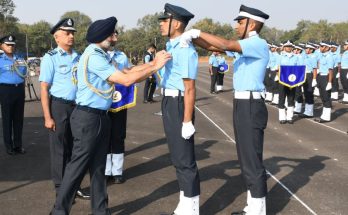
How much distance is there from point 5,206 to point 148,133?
4.76 meters

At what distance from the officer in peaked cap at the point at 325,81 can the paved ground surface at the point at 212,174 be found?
2.91 ft

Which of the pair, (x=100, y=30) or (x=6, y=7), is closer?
(x=100, y=30)

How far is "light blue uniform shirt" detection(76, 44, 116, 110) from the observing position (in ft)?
11.9

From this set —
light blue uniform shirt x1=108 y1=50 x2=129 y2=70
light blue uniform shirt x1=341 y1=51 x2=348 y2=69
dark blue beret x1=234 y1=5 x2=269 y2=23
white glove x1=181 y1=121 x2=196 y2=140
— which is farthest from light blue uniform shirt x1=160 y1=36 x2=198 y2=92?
light blue uniform shirt x1=341 y1=51 x2=348 y2=69

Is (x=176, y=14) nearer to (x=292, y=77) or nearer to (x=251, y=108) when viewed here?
(x=251, y=108)

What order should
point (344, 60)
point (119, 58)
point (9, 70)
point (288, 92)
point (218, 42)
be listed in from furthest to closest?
point (344, 60)
point (288, 92)
point (9, 70)
point (119, 58)
point (218, 42)

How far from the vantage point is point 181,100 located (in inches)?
157

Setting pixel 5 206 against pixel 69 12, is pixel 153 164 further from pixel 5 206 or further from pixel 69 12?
pixel 69 12

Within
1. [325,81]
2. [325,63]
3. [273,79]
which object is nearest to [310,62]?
[325,63]

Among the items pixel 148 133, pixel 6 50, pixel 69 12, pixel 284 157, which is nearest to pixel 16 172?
pixel 6 50

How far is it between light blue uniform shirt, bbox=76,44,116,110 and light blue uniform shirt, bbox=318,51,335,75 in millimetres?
9157

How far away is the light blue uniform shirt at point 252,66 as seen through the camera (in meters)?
3.95

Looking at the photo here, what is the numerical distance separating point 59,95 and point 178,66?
1.65 m

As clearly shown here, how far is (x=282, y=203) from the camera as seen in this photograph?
4809 millimetres
